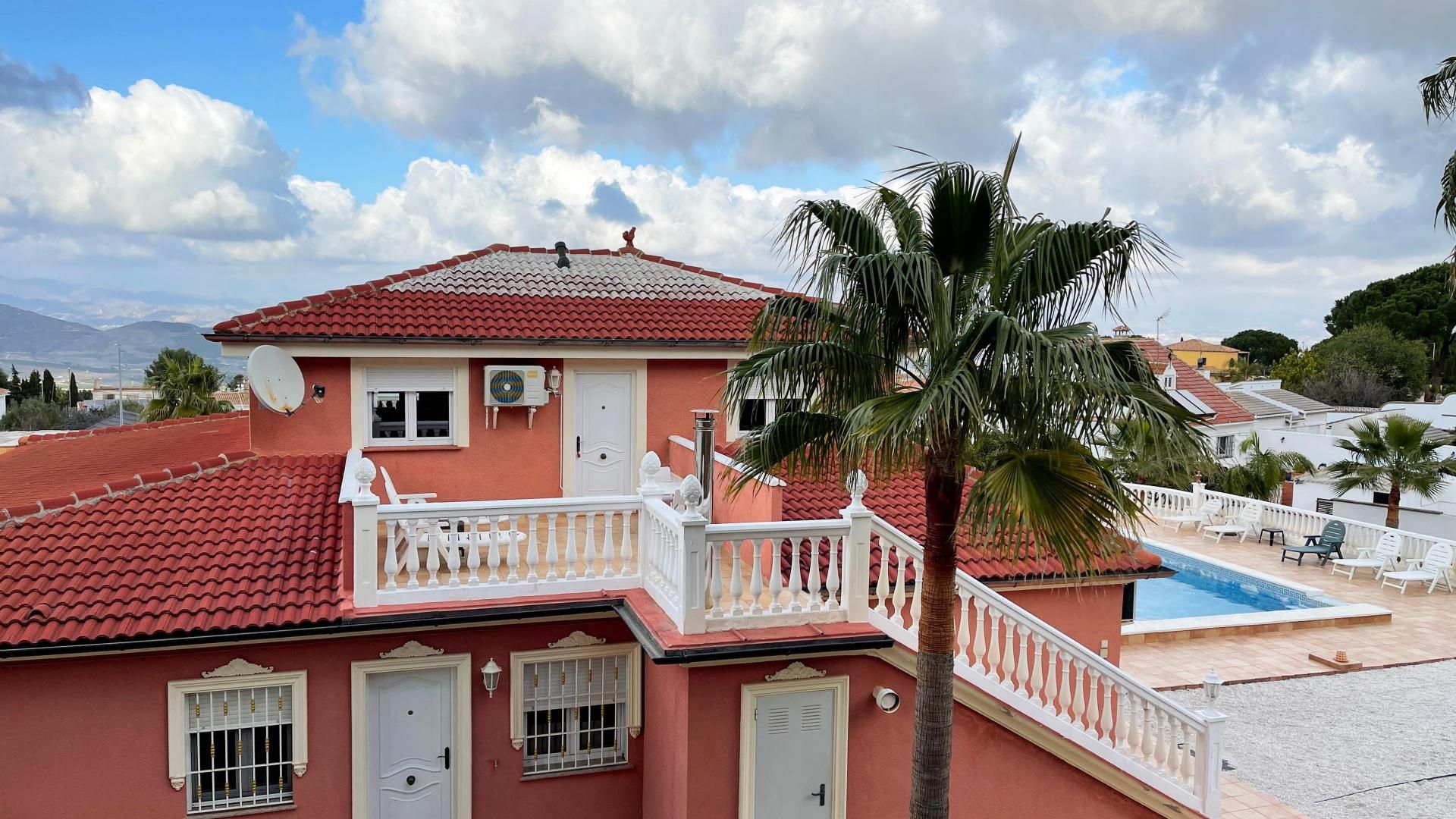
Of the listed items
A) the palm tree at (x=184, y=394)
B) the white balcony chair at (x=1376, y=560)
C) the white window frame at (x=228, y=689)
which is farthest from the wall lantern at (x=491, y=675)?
the palm tree at (x=184, y=394)

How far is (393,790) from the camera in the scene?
899cm

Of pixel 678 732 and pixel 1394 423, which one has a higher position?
pixel 1394 423

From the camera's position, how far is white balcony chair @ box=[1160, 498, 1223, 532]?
28.7 metres

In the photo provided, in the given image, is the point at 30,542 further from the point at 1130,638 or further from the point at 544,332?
the point at 1130,638

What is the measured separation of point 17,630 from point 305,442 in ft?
14.1

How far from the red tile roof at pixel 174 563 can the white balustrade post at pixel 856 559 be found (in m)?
4.99

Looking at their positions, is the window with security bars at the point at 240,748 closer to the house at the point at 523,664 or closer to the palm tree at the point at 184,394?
A: the house at the point at 523,664

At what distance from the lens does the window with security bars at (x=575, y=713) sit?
937 centimetres

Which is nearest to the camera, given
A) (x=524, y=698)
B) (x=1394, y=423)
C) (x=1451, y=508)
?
(x=524, y=698)

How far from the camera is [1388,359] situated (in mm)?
62688

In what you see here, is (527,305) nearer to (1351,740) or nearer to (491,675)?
(491,675)

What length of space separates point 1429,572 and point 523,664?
24315 millimetres

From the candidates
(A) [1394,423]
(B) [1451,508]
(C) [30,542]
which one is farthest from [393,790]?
(B) [1451,508]

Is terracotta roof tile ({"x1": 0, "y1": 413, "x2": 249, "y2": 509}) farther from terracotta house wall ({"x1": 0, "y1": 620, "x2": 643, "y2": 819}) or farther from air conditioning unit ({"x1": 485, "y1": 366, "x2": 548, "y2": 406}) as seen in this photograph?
air conditioning unit ({"x1": 485, "y1": 366, "x2": 548, "y2": 406})
